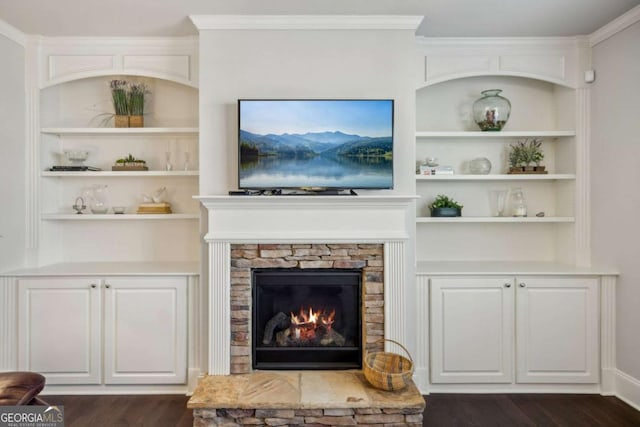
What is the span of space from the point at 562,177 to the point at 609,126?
486 millimetres

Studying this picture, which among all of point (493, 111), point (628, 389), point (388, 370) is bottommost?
point (628, 389)

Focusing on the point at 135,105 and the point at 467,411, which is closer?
the point at 467,411

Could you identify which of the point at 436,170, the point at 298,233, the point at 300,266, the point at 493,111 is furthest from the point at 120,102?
the point at 493,111

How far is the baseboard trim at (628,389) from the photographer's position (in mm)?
2969

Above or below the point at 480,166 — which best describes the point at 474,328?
below

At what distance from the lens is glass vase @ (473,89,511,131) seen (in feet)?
11.4

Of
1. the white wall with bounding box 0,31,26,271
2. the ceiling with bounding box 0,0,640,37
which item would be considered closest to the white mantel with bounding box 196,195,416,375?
the ceiling with bounding box 0,0,640,37

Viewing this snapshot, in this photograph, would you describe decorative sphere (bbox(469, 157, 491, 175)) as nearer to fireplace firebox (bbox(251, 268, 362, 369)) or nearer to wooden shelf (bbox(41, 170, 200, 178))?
fireplace firebox (bbox(251, 268, 362, 369))

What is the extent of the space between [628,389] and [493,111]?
2284 millimetres

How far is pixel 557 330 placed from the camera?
318 centimetres

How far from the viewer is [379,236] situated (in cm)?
300

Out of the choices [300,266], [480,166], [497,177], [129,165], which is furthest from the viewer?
[480,166]

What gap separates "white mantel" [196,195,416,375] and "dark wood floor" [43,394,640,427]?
0.47m

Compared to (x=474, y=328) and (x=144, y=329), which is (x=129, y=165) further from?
(x=474, y=328)
